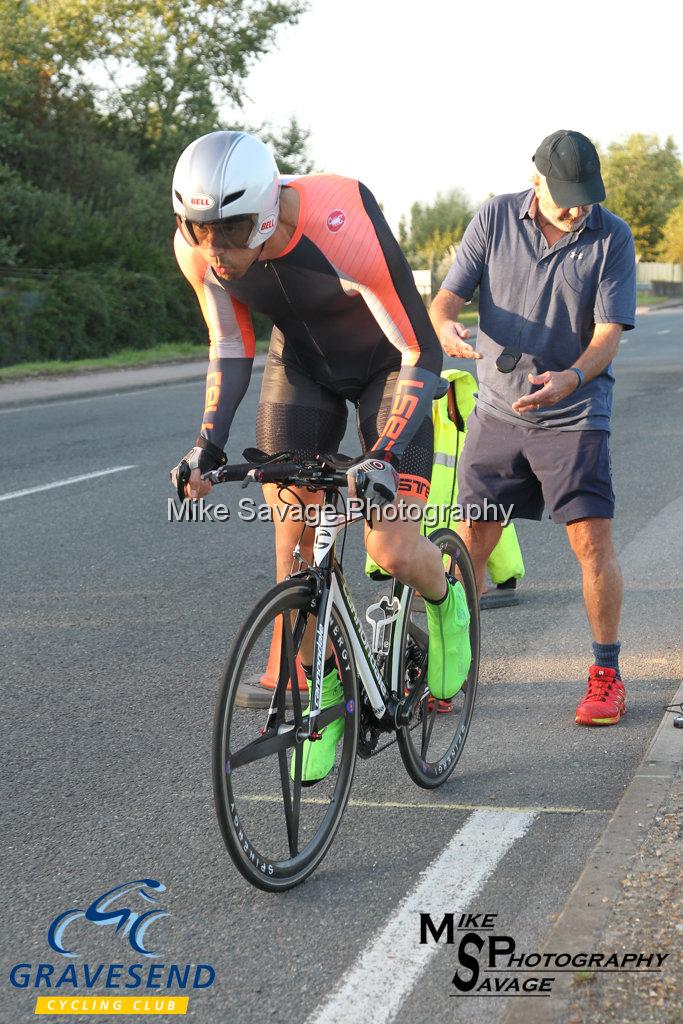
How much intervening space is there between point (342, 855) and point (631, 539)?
4.58 metres

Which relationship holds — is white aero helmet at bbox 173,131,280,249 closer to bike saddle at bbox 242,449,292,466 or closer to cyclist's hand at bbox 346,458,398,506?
bike saddle at bbox 242,449,292,466

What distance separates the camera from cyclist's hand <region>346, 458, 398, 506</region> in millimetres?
3189

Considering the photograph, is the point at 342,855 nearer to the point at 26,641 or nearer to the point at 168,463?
the point at 26,641

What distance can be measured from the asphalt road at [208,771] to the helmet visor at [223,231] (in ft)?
5.48

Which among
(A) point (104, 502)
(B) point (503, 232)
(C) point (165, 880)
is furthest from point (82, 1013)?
(A) point (104, 502)

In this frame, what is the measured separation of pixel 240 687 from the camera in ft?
10.5

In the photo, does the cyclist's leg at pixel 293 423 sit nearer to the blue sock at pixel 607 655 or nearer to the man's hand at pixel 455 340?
the man's hand at pixel 455 340

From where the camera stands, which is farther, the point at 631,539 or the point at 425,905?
the point at 631,539

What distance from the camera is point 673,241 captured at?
3915 inches

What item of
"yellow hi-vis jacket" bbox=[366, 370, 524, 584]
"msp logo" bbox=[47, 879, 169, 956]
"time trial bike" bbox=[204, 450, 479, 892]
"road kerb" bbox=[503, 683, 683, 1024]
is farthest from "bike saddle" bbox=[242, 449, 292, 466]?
"yellow hi-vis jacket" bbox=[366, 370, 524, 584]

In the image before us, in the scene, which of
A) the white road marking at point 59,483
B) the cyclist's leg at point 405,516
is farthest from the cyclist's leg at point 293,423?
the white road marking at point 59,483

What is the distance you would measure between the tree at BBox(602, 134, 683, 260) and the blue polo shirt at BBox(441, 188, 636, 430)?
9844 centimetres

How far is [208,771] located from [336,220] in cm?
185

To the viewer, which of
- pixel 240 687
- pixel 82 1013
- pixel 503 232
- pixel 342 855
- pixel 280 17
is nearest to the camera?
pixel 82 1013
